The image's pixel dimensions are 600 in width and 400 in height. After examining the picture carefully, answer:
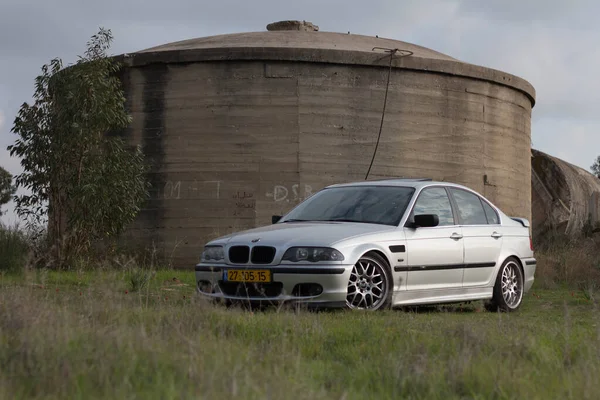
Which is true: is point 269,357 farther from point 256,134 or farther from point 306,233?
point 256,134

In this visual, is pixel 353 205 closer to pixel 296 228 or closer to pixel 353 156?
pixel 296 228

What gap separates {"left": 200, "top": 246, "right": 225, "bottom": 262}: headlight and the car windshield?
1.18 metres

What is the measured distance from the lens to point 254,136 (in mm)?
18312

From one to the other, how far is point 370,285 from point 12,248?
29.4ft

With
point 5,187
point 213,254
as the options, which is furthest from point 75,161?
point 5,187

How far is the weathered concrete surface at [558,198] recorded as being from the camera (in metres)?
28.8

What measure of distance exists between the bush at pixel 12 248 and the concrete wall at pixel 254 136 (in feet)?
7.81

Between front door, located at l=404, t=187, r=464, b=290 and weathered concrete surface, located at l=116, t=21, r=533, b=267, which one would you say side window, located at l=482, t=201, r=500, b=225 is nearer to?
front door, located at l=404, t=187, r=464, b=290

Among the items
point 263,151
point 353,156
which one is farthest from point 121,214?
point 353,156

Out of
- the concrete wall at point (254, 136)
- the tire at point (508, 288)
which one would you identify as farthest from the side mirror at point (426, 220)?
the concrete wall at point (254, 136)

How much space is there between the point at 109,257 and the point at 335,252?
931cm

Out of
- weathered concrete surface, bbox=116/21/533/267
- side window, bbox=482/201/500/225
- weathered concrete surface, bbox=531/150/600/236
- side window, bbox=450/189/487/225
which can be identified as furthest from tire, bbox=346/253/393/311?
weathered concrete surface, bbox=531/150/600/236

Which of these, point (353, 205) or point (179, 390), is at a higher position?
point (353, 205)

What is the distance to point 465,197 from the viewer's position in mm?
11250
